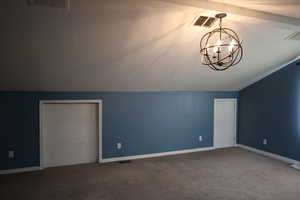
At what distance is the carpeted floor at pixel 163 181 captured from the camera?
11.3ft

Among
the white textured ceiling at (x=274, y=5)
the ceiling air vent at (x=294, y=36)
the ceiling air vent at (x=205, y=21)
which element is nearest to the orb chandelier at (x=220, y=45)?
the ceiling air vent at (x=205, y=21)

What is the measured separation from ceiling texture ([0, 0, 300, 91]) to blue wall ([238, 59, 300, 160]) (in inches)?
22.0

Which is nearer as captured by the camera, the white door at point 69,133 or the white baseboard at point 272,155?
the white door at point 69,133

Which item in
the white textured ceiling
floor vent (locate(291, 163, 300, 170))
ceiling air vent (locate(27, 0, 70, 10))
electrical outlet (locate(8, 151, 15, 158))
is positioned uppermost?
the white textured ceiling

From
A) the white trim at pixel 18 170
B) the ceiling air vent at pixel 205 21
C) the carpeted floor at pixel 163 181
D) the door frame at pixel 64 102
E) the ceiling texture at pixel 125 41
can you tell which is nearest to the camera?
the ceiling texture at pixel 125 41

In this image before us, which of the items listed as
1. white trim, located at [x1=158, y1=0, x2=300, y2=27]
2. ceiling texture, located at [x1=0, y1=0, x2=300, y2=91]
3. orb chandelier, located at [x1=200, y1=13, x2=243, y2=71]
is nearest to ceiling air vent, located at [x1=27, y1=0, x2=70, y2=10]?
ceiling texture, located at [x1=0, y1=0, x2=300, y2=91]

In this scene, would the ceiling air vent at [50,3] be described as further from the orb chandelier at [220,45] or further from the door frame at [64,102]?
the door frame at [64,102]

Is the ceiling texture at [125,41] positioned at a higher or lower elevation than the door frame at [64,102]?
higher

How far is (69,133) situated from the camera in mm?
4859

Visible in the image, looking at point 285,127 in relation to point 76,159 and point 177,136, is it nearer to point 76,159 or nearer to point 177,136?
point 177,136

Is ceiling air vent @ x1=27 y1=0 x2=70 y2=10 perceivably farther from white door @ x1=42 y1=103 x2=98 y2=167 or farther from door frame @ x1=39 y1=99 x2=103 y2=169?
white door @ x1=42 y1=103 x2=98 y2=167

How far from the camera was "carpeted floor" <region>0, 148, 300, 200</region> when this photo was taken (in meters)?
3.44

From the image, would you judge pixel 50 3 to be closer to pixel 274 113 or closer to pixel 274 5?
pixel 274 5

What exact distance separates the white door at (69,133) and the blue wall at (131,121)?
23 centimetres
